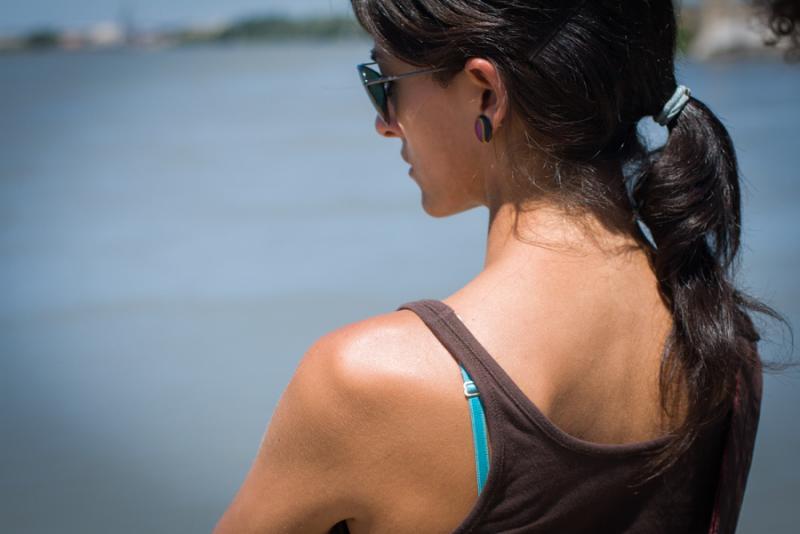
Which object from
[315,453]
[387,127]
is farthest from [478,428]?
[387,127]

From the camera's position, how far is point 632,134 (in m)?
1.34

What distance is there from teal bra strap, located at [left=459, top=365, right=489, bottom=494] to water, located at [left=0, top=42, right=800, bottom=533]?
Result: 833 mm

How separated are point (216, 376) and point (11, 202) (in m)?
3.49

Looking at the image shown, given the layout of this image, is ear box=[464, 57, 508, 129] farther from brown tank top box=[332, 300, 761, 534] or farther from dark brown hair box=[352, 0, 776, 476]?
brown tank top box=[332, 300, 761, 534]

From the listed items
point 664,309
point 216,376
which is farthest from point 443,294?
point 664,309

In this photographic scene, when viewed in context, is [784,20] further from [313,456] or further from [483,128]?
[313,456]

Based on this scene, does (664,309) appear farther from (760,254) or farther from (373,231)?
(373,231)

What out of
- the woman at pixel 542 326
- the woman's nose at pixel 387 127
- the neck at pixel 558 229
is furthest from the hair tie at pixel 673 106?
the woman's nose at pixel 387 127

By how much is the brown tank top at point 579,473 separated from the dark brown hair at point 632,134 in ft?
0.15

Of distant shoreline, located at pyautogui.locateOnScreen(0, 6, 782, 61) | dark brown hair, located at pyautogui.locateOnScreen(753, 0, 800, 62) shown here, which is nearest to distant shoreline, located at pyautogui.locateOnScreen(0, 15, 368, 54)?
distant shoreline, located at pyautogui.locateOnScreen(0, 6, 782, 61)

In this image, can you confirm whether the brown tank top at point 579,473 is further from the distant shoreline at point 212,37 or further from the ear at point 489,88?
the distant shoreline at point 212,37

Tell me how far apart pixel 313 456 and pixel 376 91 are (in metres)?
0.52

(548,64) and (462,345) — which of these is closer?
(462,345)

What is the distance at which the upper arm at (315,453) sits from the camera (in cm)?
111
